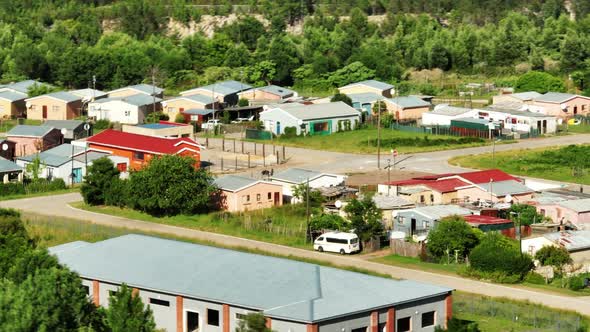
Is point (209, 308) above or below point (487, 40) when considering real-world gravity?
below

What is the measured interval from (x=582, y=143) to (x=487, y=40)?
25001mm

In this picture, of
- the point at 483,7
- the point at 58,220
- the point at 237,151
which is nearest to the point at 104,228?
the point at 58,220

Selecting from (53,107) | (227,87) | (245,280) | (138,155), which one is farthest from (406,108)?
(245,280)

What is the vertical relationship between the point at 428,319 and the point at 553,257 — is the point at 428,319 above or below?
below

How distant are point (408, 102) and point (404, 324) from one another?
34.7 meters

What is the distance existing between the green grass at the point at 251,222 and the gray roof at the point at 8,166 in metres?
4.45

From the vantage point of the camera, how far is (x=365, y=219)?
104 ft

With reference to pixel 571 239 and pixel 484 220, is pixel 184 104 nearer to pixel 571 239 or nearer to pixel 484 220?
pixel 484 220

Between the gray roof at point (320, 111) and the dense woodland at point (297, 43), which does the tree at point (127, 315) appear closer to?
the gray roof at point (320, 111)

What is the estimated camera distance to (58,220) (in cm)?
3475

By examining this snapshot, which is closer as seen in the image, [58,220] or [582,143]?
[58,220]

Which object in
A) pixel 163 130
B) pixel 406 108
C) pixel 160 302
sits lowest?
pixel 160 302

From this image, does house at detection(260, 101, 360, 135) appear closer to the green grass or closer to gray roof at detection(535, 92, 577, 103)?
gray roof at detection(535, 92, 577, 103)

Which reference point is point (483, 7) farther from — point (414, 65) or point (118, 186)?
point (118, 186)
